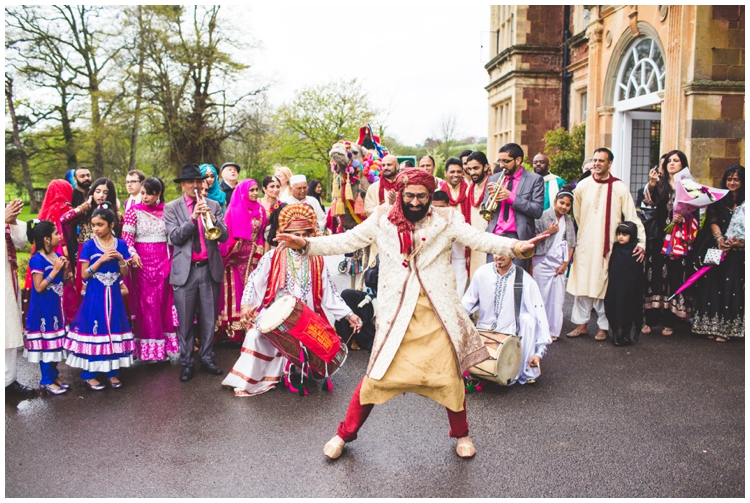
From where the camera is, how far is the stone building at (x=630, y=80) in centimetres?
977

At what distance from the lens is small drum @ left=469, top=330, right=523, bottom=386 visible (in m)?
5.27

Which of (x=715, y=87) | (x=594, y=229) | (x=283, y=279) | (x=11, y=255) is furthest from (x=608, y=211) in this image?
(x=11, y=255)

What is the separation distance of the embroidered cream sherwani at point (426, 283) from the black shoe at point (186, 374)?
2.47 meters

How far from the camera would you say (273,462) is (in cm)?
419

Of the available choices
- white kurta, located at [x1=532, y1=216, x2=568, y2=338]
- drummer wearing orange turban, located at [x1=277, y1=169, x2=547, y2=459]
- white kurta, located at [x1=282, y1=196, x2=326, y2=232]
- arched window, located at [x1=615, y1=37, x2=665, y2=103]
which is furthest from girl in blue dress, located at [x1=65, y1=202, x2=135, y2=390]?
arched window, located at [x1=615, y1=37, x2=665, y2=103]

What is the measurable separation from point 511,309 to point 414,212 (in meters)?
2.10

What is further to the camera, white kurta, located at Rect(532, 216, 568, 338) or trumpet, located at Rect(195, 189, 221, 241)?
white kurta, located at Rect(532, 216, 568, 338)

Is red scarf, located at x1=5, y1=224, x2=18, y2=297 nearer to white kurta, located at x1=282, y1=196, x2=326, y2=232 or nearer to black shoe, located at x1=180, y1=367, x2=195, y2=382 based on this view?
black shoe, located at x1=180, y1=367, x2=195, y2=382

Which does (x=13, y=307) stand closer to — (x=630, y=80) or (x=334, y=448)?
(x=334, y=448)

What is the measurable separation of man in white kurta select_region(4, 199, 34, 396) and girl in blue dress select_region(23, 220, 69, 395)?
96 mm

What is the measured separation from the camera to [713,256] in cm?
717

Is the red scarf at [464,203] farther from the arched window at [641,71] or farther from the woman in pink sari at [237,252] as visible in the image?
the arched window at [641,71]

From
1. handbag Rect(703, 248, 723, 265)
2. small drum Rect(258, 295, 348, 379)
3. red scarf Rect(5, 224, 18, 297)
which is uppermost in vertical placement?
red scarf Rect(5, 224, 18, 297)

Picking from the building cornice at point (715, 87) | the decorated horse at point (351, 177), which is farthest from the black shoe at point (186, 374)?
the building cornice at point (715, 87)
